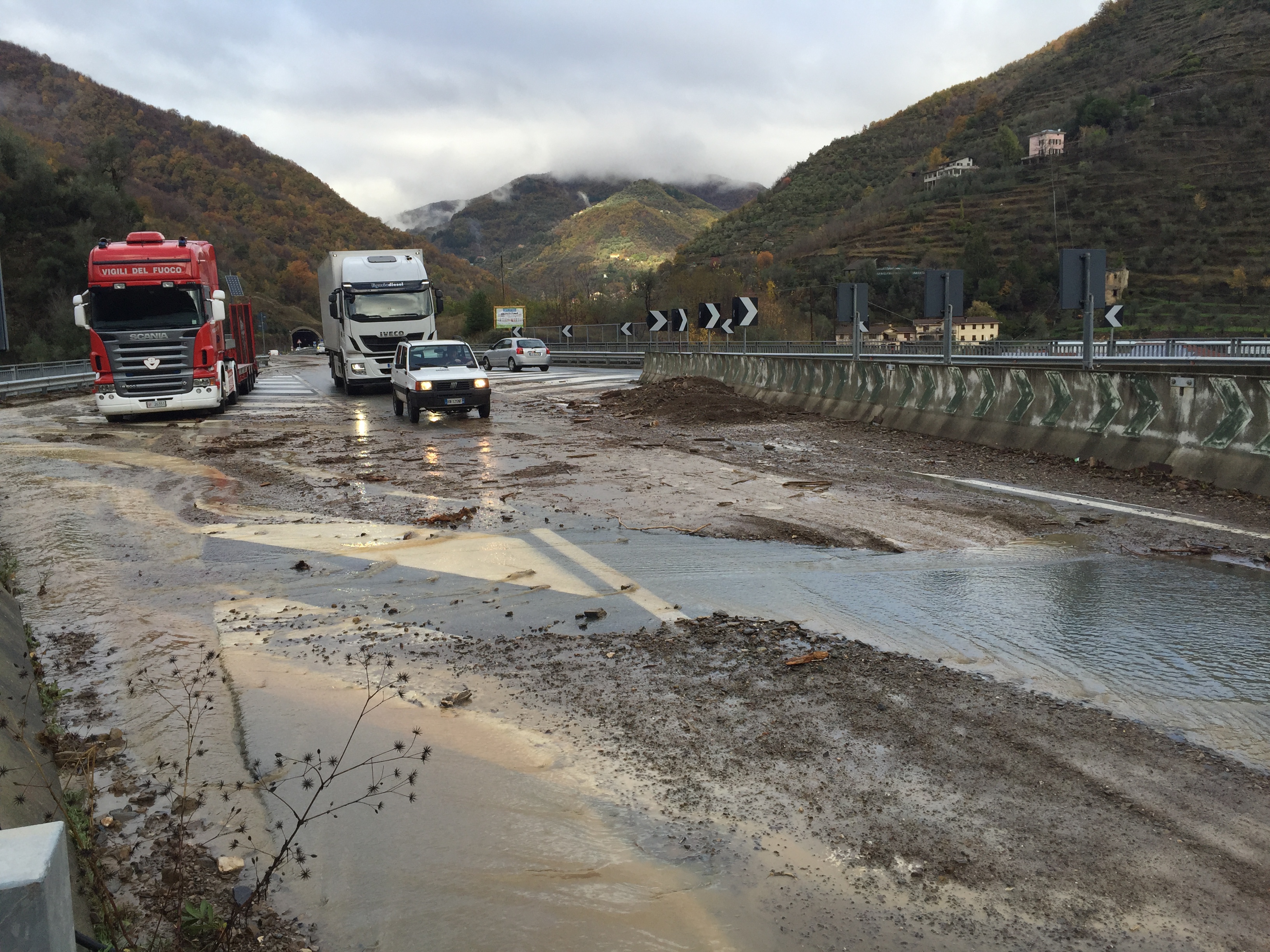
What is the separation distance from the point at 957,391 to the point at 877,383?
117 inches

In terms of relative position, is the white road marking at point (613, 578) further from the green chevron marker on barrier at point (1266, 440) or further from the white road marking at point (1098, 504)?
the green chevron marker on barrier at point (1266, 440)

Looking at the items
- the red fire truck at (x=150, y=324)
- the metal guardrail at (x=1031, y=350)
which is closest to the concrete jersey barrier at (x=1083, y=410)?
the metal guardrail at (x=1031, y=350)

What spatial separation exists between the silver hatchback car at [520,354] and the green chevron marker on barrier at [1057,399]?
125 ft

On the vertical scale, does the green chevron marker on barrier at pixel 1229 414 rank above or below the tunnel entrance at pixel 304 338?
below

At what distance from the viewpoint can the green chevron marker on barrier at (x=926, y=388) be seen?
17016 mm

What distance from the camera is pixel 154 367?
22.2 metres

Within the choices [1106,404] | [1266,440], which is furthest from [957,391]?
[1266,440]

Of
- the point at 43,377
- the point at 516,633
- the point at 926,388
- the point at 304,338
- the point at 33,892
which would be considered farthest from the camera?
the point at 304,338

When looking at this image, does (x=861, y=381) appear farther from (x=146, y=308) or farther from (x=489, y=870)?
(x=489, y=870)

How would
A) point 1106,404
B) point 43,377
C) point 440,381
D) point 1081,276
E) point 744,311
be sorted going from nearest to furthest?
point 1106,404
point 1081,276
point 440,381
point 744,311
point 43,377

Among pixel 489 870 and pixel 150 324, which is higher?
pixel 150 324

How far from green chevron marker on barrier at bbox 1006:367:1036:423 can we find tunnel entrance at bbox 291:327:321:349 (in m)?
113

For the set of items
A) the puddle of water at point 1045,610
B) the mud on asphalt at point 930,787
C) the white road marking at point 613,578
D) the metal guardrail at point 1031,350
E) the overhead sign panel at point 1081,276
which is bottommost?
the mud on asphalt at point 930,787

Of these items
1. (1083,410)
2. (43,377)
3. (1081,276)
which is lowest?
(1083,410)
